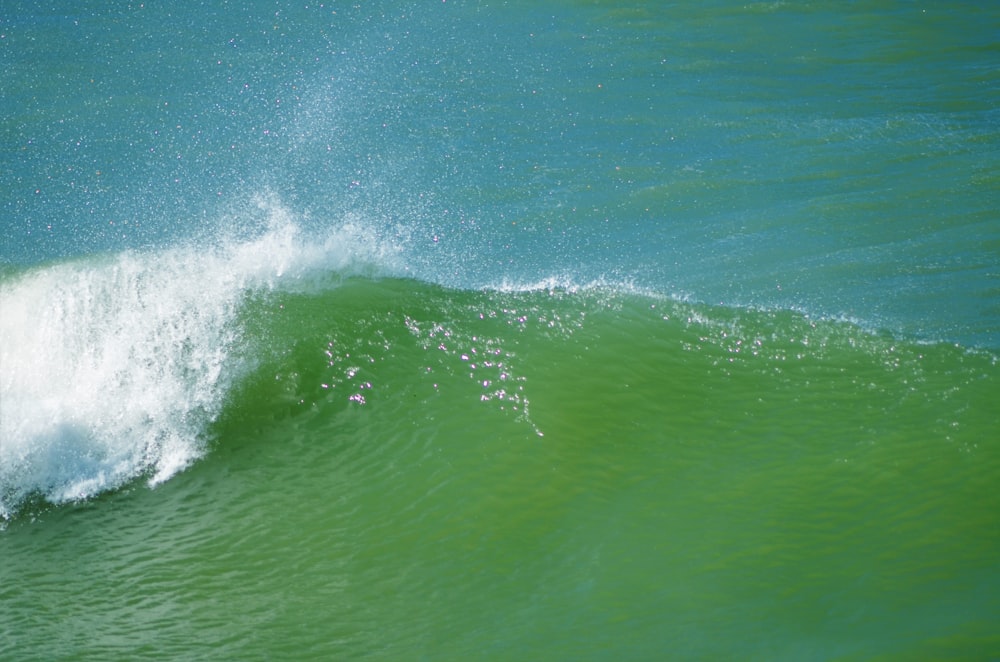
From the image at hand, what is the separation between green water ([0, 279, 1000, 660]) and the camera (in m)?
5.30

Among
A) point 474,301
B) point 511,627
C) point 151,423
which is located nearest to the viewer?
point 511,627

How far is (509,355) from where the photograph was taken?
7105 mm

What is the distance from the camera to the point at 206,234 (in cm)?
820

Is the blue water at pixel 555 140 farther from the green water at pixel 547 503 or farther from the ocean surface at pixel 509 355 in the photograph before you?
the green water at pixel 547 503

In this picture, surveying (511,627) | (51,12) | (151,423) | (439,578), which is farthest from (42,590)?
(51,12)

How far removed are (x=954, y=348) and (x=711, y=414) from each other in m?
2.05

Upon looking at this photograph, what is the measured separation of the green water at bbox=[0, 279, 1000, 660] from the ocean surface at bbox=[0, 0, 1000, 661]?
0.02 metres

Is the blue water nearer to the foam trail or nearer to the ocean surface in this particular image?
the ocean surface

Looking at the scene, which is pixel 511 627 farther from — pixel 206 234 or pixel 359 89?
pixel 359 89

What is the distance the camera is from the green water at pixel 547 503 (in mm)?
5301

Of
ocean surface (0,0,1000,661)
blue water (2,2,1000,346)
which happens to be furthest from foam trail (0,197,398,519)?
blue water (2,2,1000,346)

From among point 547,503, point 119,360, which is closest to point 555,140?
point 547,503

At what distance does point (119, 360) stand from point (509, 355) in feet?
9.05

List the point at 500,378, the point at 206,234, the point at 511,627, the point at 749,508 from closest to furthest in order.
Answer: the point at 511,627 < the point at 749,508 < the point at 500,378 < the point at 206,234
